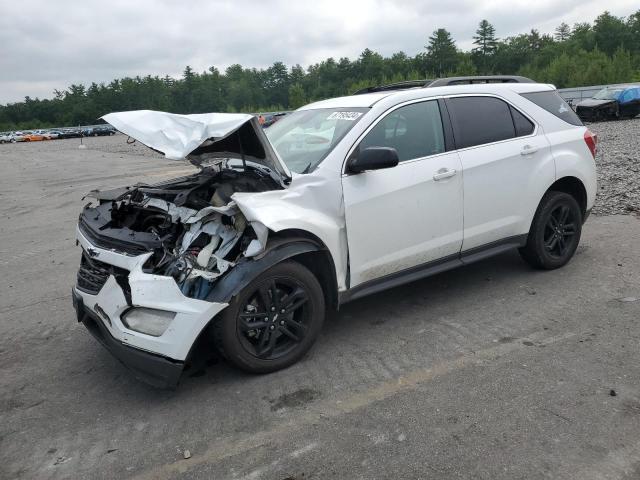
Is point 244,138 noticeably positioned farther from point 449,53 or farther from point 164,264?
point 449,53

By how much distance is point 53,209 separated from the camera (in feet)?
37.5

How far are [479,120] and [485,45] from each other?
371 ft

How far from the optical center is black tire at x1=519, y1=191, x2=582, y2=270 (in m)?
5.11

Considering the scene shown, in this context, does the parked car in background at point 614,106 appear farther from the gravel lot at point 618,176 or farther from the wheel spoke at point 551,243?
the wheel spoke at point 551,243

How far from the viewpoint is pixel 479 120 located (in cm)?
472

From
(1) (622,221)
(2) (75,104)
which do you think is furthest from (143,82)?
(1) (622,221)

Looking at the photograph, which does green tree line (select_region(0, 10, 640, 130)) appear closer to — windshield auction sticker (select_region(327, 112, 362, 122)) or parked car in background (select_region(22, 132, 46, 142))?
parked car in background (select_region(22, 132, 46, 142))

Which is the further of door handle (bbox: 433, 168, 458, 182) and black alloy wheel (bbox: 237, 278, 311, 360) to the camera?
door handle (bbox: 433, 168, 458, 182)

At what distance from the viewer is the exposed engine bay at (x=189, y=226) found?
135 inches

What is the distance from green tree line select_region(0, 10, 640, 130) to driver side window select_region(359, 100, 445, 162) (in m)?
90.4

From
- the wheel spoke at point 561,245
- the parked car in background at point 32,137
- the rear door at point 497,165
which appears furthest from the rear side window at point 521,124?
the parked car in background at point 32,137

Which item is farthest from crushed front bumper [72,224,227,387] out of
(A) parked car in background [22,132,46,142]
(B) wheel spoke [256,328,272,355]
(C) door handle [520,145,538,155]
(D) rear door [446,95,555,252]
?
(A) parked car in background [22,132,46,142]

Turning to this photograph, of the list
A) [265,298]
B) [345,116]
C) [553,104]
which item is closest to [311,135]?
[345,116]

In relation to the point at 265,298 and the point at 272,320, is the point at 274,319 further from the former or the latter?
the point at 265,298
